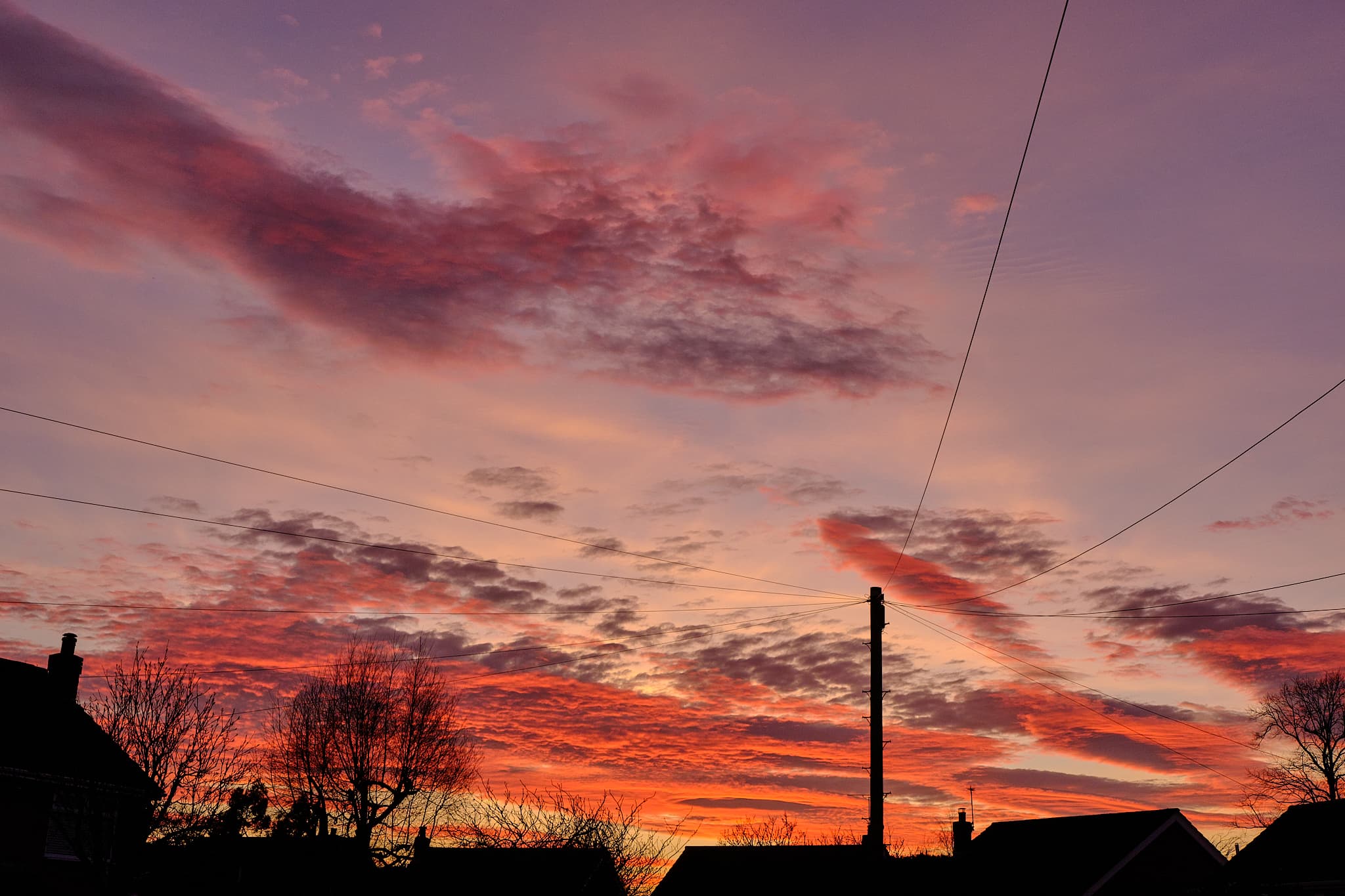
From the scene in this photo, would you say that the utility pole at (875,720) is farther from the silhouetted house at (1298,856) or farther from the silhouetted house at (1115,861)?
the silhouetted house at (1115,861)

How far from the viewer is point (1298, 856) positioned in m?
37.1

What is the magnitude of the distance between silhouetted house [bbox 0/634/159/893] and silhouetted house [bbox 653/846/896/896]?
2429 cm

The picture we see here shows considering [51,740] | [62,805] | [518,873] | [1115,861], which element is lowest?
[518,873]

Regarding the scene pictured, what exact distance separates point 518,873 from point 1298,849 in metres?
32.5

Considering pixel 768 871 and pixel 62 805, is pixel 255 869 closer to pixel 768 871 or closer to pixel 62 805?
pixel 62 805

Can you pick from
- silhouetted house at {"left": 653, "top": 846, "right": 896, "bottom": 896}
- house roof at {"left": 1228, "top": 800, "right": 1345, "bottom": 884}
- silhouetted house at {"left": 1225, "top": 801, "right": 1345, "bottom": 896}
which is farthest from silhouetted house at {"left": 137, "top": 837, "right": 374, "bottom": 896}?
house roof at {"left": 1228, "top": 800, "right": 1345, "bottom": 884}

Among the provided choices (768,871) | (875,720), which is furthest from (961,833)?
(875,720)

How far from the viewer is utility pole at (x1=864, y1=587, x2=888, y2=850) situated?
2764cm

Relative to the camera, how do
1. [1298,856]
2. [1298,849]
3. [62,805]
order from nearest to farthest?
[62,805] < [1298,856] < [1298,849]

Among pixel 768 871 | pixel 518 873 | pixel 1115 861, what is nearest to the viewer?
pixel 1115 861

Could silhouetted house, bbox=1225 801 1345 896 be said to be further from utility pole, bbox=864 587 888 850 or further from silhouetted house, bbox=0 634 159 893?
silhouetted house, bbox=0 634 159 893

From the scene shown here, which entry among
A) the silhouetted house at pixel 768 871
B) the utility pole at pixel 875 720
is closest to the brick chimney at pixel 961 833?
the silhouetted house at pixel 768 871

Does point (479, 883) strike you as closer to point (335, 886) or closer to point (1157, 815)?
point (335, 886)

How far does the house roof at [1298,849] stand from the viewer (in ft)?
114
